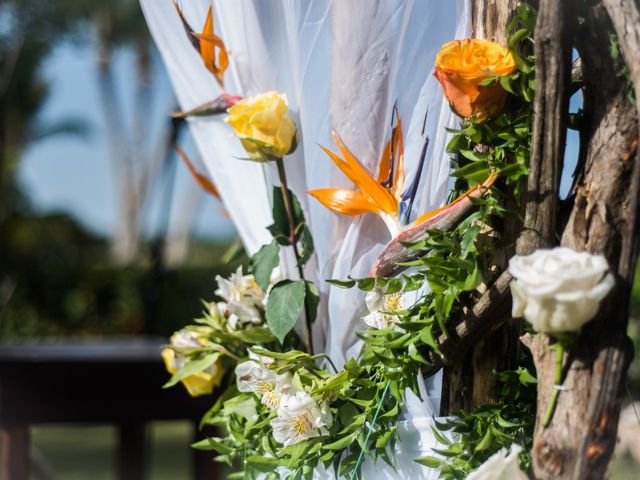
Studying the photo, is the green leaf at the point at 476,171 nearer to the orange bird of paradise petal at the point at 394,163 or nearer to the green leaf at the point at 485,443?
the orange bird of paradise petal at the point at 394,163

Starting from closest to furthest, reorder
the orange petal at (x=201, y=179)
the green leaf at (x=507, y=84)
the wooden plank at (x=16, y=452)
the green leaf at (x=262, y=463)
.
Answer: the green leaf at (x=507, y=84) < the green leaf at (x=262, y=463) < the orange petal at (x=201, y=179) < the wooden plank at (x=16, y=452)

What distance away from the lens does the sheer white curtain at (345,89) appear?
38.7 inches

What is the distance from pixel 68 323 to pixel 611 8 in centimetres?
783

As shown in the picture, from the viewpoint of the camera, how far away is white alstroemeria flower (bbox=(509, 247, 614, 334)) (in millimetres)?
647

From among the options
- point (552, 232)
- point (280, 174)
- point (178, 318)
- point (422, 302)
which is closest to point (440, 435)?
point (422, 302)

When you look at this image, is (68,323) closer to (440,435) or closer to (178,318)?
(178,318)

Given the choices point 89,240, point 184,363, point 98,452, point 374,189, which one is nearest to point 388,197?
point 374,189

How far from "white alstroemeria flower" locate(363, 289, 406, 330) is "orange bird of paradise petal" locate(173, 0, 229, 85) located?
1.51 feet

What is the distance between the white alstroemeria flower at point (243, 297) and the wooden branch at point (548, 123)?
0.49 m

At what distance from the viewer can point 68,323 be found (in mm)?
7910

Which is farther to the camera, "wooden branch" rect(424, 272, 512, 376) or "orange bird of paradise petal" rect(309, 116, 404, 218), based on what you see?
"orange bird of paradise petal" rect(309, 116, 404, 218)

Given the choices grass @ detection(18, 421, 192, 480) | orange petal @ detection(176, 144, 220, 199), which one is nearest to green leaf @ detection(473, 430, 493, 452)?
orange petal @ detection(176, 144, 220, 199)

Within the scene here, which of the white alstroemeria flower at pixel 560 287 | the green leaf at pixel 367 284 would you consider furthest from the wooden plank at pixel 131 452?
the white alstroemeria flower at pixel 560 287

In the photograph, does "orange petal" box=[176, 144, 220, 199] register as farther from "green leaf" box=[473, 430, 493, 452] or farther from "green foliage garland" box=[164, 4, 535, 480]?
"green leaf" box=[473, 430, 493, 452]
